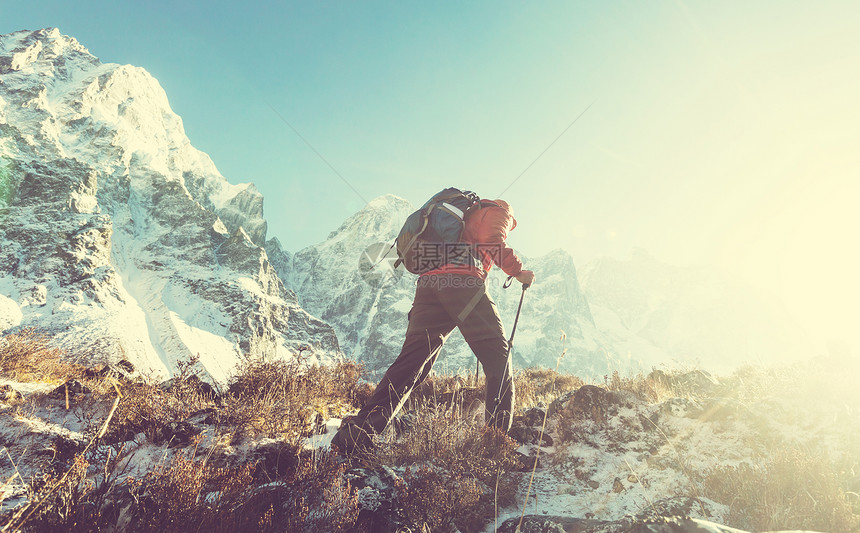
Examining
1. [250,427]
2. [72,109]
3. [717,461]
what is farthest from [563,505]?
[72,109]

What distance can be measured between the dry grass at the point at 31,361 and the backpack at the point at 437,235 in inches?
181

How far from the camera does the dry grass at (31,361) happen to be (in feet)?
14.9

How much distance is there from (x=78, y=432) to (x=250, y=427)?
127 cm

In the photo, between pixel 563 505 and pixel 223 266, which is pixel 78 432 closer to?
pixel 563 505

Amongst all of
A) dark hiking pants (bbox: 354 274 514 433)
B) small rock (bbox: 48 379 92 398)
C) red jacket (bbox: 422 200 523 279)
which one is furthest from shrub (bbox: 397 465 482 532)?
small rock (bbox: 48 379 92 398)

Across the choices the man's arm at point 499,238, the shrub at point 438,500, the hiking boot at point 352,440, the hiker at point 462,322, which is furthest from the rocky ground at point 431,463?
the man's arm at point 499,238

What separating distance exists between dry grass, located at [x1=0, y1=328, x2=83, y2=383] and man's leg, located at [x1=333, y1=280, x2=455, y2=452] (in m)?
4.13

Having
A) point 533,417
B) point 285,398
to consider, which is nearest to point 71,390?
point 285,398

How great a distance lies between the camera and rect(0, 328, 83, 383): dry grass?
455cm

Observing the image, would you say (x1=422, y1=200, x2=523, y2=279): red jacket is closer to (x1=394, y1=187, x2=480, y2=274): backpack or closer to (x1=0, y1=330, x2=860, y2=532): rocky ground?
(x1=394, y1=187, x2=480, y2=274): backpack

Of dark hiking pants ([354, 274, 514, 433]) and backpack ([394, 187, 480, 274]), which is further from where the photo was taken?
backpack ([394, 187, 480, 274])

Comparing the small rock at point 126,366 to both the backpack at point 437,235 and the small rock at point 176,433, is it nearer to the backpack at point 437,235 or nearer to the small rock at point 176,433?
the small rock at point 176,433

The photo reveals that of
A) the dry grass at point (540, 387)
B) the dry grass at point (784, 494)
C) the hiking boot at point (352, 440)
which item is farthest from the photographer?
the dry grass at point (540, 387)

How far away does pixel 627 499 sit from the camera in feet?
8.69
